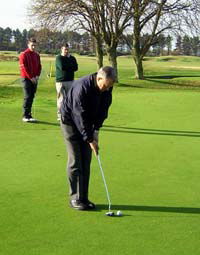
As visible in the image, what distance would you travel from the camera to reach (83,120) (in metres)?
5.32

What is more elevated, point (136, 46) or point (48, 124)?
point (136, 46)

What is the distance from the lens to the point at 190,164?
311 inches

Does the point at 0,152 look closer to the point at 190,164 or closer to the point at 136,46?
the point at 190,164

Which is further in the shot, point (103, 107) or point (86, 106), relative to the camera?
point (103, 107)

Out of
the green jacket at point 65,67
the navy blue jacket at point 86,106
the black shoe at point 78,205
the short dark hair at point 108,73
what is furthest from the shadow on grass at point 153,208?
the green jacket at point 65,67

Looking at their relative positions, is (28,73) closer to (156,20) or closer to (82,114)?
(82,114)

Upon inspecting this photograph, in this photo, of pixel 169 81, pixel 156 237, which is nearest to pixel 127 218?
pixel 156 237

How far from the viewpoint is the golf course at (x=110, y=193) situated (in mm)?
4578

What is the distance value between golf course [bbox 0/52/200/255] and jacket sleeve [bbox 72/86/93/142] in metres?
0.89

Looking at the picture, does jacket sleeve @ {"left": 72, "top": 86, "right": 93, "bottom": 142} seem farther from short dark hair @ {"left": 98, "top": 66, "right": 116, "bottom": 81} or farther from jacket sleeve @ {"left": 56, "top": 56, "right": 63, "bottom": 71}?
jacket sleeve @ {"left": 56, "top": 56, "right": 63, "bottom": 71}

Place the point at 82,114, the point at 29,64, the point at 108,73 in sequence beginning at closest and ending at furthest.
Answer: the point at 108,73
the point at 82,114
the point at 29,64

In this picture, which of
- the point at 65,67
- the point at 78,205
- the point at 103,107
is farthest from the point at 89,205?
the point at 65,67

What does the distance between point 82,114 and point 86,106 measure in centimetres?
10

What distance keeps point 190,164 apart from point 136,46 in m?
23.0
